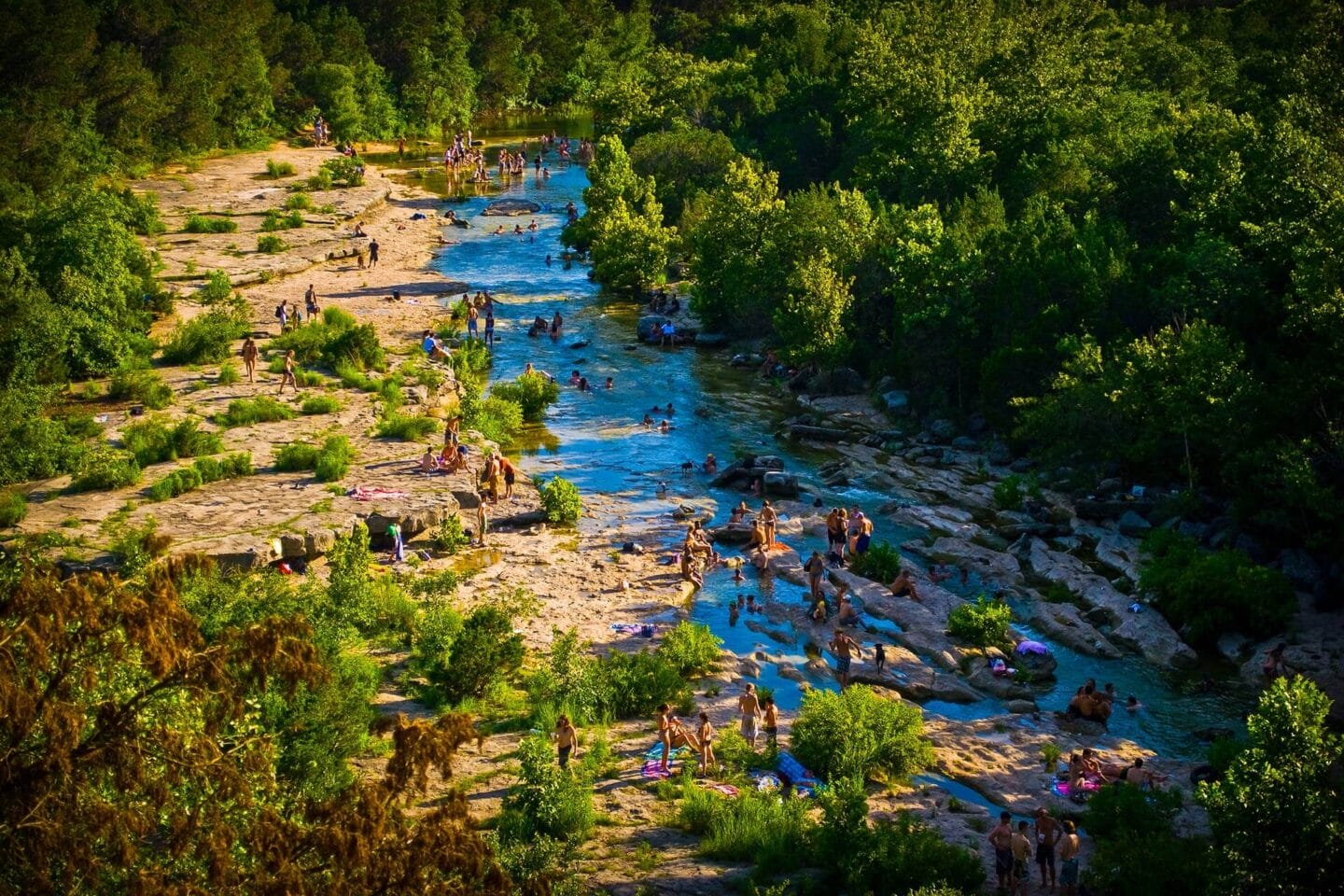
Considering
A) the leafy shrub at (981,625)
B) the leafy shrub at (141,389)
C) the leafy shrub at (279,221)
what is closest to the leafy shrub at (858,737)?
the leafy shrub at (981,625)

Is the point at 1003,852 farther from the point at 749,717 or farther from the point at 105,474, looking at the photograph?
the point at 105,474

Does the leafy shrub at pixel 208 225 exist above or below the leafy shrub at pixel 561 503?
above

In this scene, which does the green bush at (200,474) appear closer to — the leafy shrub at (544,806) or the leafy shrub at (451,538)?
the leafy shrub at (451,538)

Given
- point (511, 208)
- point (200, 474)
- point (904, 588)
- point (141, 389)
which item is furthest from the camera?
point (511, 208)

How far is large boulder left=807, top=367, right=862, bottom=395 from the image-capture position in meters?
49.2

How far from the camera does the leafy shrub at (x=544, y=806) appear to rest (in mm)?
21266

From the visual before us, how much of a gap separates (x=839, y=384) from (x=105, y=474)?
26586 millimetres

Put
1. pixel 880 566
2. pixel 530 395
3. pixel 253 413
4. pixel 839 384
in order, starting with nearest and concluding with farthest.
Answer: pixel 880 566 → pixel 253 413 → pixel 530 395 → pixel 839 384

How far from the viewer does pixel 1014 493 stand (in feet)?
127

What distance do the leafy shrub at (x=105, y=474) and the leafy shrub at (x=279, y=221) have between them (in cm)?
3370

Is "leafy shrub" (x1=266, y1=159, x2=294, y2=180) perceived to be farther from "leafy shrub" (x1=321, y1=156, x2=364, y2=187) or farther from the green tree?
the green tree

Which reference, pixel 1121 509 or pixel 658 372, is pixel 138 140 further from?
pixel 1121 509

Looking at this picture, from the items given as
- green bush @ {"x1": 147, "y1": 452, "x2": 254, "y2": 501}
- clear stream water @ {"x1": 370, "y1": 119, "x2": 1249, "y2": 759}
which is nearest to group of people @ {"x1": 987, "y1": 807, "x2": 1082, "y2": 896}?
clear stream water @ {"x1": 370, "y1": 119, "x2": 1249, "y2": 759}

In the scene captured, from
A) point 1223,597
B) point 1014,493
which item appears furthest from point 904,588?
point 1223,597
